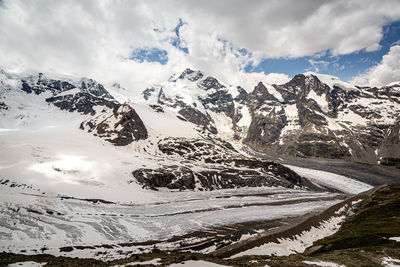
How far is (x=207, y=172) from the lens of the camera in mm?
130625

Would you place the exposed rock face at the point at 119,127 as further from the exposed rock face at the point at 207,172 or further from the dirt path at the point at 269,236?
the dirt path at the point at 269,236

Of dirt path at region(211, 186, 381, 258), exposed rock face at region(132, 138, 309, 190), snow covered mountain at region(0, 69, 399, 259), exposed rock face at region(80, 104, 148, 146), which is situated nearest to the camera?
dirt path at region(211, 186, 381, 258)

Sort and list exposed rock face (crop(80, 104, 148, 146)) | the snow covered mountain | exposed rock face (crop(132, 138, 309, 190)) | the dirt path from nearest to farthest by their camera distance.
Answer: the dirt path < the snow covered mountain < exposed rock face (crop(132, 138, 309, 190)) < exposed rock face (crop(80, 104, 148, 146))

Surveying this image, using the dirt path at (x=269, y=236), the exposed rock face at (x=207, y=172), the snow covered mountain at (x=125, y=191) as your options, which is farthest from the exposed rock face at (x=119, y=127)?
the dirt path at (x=269, y=236)

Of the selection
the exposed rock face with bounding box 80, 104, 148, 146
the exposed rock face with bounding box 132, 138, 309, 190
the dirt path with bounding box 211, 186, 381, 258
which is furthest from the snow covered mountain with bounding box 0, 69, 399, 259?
the dirt path with bounding box 211, 186, 381, 258

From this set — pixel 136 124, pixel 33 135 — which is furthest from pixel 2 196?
pixel 136 124

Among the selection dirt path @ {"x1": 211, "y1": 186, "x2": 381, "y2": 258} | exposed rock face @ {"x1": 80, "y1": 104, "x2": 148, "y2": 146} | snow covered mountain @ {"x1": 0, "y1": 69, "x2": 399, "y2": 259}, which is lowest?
dirt path @ {"x1": 211, "y1": 186, "x2": 381, "y2": 258}

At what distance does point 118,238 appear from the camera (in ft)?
169

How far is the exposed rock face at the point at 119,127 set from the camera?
549ft

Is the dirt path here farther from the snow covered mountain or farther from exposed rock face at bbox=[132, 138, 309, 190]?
exposed rock face at bbox=[132, 138, 309, 190]

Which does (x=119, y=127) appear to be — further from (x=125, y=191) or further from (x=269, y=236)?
(x=269, y=236)

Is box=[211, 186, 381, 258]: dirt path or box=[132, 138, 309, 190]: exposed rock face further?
box=[132, 138, 309, 190]: exposed rock face

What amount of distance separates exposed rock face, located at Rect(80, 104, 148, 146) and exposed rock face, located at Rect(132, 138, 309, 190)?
23060 millimetres

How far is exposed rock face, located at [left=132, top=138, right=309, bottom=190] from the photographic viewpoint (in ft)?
374
